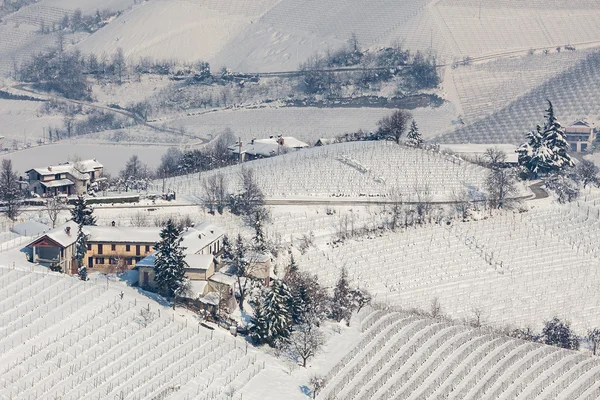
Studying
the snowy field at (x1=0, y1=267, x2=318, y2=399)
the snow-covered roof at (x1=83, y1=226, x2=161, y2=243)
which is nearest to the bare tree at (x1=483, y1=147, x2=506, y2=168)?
the snow-covered roof at (x1=83, y1=226, x2=161, y2=243)

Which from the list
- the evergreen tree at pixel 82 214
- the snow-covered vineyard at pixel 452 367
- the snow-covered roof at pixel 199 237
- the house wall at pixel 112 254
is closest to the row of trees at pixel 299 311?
the snow-covered vineyard at pixel 452 367

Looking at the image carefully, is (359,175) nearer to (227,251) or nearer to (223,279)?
(227,251)

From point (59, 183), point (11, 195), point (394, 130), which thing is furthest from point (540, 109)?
point (11, 195)

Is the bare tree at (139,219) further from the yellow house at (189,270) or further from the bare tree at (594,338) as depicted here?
the bare tree at (594,338)

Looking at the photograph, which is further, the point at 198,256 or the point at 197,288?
the point at 198,256

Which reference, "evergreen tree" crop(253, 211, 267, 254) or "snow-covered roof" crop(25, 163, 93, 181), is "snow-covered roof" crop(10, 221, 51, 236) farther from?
"snow-covered roof" crop(25, 163, 93, 181)

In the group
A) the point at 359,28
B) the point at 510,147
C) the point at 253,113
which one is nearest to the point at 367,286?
the point at 510,147

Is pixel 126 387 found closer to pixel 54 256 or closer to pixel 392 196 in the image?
pixel 54 256

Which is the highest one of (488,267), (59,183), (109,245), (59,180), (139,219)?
(59,180)
